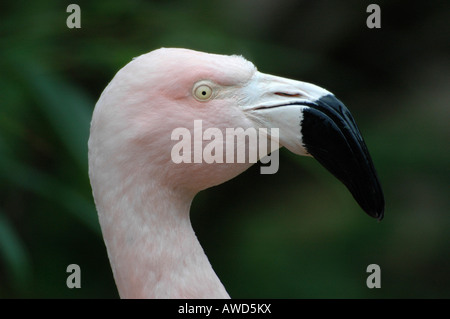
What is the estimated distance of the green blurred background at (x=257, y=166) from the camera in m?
2.97

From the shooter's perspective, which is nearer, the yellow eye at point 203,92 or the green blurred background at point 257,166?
the yellow eye at point 203,92

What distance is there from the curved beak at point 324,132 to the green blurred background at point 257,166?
1.32 m

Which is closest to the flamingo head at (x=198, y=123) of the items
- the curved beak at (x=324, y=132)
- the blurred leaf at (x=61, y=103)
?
the curved beak at (x=324, y=132)

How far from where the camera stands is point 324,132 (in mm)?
1594

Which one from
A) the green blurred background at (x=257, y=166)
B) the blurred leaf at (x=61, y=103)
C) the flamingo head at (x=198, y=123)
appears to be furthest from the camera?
the green blurred background at (x=257, y=166)

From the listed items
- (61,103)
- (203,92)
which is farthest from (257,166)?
(203,92)

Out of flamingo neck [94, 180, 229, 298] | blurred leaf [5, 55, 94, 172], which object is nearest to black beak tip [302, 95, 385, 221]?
flamingo neck [94, 180, 229, 298]

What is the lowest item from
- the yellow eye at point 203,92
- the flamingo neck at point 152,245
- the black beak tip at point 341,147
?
the flamingo neck at point 152,245

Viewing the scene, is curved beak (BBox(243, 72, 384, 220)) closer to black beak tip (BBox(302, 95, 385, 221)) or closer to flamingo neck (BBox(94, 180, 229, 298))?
black beak tip (BBox(302, 95, 385, 221))

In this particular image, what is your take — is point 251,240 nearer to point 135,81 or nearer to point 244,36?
point 244,36

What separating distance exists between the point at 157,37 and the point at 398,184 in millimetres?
1648

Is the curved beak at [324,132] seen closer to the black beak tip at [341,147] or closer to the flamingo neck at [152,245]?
the black beak tip at [341,147]

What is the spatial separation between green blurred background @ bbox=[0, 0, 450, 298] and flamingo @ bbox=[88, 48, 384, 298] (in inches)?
44.2

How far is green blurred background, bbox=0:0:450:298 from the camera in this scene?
2971 mm
